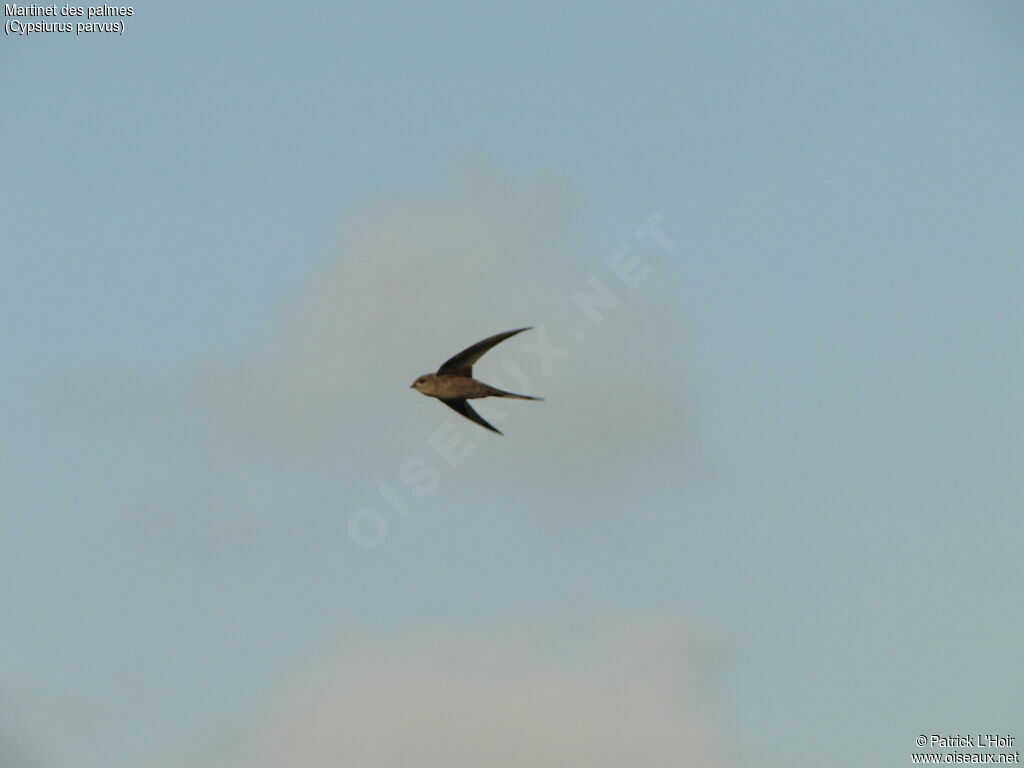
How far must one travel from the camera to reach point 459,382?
191ft

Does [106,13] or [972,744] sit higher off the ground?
[106,13]

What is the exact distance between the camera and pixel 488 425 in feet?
190

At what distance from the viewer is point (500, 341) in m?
57.0

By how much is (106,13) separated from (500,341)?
122 ft

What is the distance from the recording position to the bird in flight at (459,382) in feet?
190

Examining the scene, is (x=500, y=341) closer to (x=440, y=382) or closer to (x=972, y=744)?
(x=440, y=382)

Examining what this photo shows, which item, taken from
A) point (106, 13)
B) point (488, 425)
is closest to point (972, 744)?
point (488, 425)

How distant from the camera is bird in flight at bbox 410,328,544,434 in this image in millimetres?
57844

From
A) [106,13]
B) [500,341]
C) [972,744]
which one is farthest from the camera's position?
[106,13]

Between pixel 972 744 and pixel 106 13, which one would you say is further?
pixel 106 13

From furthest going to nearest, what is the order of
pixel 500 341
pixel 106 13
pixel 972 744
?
pixel 106 13, pixel 972 744, pixel 500 341

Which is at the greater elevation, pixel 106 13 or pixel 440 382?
pixel 106 13

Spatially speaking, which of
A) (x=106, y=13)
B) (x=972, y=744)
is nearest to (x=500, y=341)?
(x=972, y=744)

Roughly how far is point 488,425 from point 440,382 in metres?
2.10
